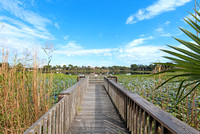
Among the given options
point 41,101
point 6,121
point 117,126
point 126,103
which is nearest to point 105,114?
point 117,126

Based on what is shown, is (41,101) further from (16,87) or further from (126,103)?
(126,103)

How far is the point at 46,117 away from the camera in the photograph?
1.34 m

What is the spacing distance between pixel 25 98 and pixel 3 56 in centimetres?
105

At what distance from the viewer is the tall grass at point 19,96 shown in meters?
2.36

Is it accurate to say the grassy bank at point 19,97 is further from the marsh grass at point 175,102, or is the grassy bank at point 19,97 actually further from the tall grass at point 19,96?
the marsh grass at point 175,102

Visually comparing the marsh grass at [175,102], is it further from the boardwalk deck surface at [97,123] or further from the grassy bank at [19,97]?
the grassy bank at [19,97]

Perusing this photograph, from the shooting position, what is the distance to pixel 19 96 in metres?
2.63

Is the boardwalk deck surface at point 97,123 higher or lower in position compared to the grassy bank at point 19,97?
lower

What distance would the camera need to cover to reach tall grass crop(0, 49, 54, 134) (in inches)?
92.7

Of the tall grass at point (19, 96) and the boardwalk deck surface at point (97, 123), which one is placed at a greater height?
the tall grass at point (19, 96)

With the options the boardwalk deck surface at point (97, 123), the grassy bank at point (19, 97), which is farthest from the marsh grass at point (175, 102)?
the grassy bank at point (19, 97)

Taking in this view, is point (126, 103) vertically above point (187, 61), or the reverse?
point (187, 61)

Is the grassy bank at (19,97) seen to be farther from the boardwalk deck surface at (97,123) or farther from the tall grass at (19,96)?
the boardwalk deck surface at (97,123)

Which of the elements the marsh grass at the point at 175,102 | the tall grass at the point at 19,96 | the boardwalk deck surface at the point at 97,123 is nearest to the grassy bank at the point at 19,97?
the tall grass at the point at 19,96
